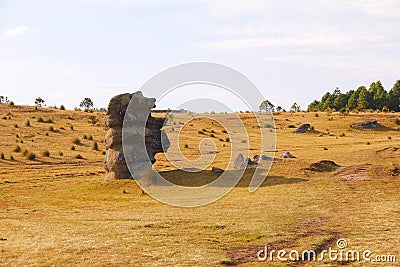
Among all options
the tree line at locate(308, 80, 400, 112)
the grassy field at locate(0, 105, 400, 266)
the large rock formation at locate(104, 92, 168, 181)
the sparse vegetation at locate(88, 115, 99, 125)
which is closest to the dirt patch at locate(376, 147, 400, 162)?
the grassy field at locate(0, 105, 400, 266)

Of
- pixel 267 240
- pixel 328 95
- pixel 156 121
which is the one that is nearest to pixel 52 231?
pixel 267 240

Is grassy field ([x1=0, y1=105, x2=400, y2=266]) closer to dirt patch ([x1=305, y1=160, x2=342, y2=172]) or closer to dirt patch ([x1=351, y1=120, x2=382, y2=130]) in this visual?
dirt patch ([x1=305, y1=160, x2=342, y2=172])

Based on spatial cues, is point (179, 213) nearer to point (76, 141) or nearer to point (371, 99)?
point (76, 141)

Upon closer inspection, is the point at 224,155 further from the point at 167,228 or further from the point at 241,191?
the point at 167,228

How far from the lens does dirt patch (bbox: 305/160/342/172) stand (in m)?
28.5

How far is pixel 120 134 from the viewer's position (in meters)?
27.5

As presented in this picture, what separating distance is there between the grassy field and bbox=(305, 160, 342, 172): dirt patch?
522 mm

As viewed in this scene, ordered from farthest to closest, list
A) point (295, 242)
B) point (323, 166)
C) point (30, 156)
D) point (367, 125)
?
point (367, 125) < point (30, 156) < point (323, 166) < point (295, 242)

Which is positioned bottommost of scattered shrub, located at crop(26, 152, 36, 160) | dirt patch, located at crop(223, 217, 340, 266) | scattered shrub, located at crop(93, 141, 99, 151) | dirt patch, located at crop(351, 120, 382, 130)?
dirt patch, located at crop(223, 217, 340, 266)

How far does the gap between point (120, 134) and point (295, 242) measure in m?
14.7

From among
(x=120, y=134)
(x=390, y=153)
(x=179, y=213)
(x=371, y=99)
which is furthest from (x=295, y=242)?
(x=371, y=99)

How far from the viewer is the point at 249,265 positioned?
12367 mm

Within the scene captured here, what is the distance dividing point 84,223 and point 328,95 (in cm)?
9097

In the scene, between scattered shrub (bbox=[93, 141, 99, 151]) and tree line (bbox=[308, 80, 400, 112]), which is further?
tree line (bbox=[308, 80, 400, 112])
